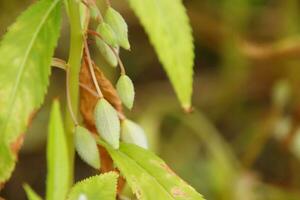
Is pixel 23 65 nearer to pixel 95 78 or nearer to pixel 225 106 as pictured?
pixel 95 78

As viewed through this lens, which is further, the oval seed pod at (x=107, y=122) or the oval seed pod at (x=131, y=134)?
the oval seed pod at (x=131, y=134)

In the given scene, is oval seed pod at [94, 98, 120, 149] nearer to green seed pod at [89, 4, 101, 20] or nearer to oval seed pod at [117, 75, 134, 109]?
oval seed pod at [117, 75, 134, 109]

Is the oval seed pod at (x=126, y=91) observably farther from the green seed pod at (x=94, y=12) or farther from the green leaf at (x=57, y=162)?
the green leaf at (x=57, y=162)

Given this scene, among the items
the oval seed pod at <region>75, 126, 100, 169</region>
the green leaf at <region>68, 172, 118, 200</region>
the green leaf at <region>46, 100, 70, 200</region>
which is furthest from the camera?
the green leaf at <region>46, 100, 70, 200</region>

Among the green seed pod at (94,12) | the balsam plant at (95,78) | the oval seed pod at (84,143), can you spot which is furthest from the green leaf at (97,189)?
the green seed pod at (94,12)

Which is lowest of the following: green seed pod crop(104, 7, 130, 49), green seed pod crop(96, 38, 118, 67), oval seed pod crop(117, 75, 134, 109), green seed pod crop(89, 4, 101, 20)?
oval seed pod crop(117, 75, 134, 109)

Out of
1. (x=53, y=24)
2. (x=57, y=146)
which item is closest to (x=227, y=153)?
(x=57, y=146)

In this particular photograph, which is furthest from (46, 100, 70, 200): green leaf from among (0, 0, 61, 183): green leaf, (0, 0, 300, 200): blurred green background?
(0, 0, 300, 200): blurred green background
